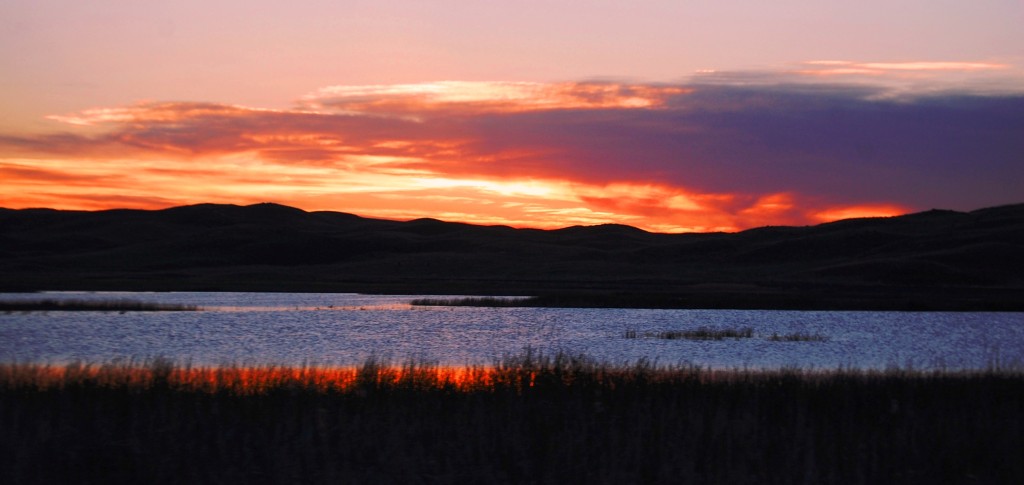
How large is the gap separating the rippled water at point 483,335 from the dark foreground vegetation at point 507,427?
11.7 feet

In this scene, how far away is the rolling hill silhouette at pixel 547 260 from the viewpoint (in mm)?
72062

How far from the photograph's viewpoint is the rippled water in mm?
27406

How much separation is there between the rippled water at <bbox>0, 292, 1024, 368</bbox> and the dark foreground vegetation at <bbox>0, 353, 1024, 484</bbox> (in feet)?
11.7

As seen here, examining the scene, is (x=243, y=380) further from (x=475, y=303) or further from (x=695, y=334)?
(x=475, y=303)

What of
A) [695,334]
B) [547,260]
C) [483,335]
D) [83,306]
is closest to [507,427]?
[483,335]

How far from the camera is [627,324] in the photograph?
42.4 m

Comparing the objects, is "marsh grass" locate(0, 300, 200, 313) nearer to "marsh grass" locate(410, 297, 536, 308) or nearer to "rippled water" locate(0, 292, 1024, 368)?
"rippled water" locate(0, 292, 1024, 368)

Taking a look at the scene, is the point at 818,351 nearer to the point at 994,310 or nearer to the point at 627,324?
the point at 627,324

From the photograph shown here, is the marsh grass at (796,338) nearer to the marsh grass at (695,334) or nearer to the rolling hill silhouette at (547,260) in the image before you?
the marsh grass at (695,334)

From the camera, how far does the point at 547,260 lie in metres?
117

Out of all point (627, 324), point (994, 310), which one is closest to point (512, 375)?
point (627, 324)

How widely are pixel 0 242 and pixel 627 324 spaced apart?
A: 130m

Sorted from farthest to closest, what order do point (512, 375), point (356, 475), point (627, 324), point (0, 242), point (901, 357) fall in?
1. point (0, 242)
2. point (627, 324)
3. point (901, 357)
4. point (512, 375)
5. point (356, 475)

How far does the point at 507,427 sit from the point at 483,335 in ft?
69.9
